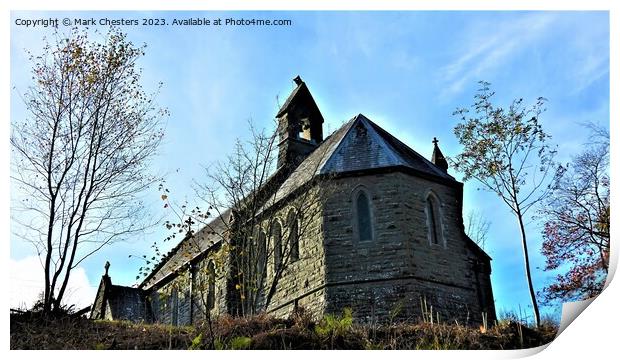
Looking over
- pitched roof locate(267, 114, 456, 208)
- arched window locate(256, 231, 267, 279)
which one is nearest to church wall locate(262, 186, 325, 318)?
arched window locate(256, 231, 267, 279)

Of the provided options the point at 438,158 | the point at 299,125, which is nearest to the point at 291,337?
the point at 438,158

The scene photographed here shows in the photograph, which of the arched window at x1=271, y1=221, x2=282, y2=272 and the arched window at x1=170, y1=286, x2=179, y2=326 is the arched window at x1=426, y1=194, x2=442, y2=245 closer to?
the arched window at x1=271, y1=221, x2=282, y2=272

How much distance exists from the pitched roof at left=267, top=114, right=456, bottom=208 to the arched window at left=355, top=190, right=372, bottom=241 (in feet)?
2.86

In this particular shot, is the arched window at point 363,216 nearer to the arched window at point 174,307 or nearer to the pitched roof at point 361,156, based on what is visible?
the pitched roof at point 361,156

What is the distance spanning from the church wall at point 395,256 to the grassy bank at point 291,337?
3724 millimetres

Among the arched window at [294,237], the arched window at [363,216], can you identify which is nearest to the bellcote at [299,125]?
the arched window at [294,237]

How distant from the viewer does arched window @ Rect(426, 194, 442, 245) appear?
70.2ft

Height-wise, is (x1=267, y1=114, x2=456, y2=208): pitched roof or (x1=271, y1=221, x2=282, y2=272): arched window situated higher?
(x1=267, y1=114, x2=456, y2=208): pitched roof

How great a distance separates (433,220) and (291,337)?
8.65 meters

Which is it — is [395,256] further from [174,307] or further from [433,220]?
[174,307]

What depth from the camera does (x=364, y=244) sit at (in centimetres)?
2081
